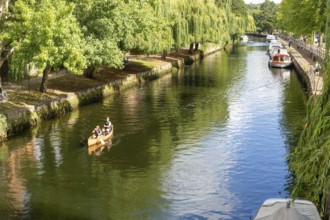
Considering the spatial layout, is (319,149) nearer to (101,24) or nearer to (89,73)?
(101,24)

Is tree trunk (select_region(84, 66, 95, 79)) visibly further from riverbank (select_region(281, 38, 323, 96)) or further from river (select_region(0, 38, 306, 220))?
riverbank (select_region(281, 38, 323, 96))

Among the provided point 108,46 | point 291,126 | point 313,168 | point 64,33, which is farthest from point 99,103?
point 313,168

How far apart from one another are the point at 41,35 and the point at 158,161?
14.0m

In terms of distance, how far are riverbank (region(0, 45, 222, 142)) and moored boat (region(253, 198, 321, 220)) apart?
21.2 m

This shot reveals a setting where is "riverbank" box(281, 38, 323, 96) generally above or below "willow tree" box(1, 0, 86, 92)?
below

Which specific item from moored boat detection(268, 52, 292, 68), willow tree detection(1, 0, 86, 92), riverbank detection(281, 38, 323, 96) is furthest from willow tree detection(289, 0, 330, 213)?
moored boat detection(268, 52, 292, 68)

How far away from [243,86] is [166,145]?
27428 mm

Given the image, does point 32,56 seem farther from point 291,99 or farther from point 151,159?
point 291,99

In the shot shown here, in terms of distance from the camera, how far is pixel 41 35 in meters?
35.2

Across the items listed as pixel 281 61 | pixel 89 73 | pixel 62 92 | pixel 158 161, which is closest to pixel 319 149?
pixel 158 161

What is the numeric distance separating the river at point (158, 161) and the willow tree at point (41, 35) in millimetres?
5527

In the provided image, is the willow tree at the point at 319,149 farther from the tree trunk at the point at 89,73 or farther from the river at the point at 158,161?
the tree trunk at the point at 89,73

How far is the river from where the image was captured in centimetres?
2262

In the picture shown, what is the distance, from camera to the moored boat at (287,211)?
57.4 ft
